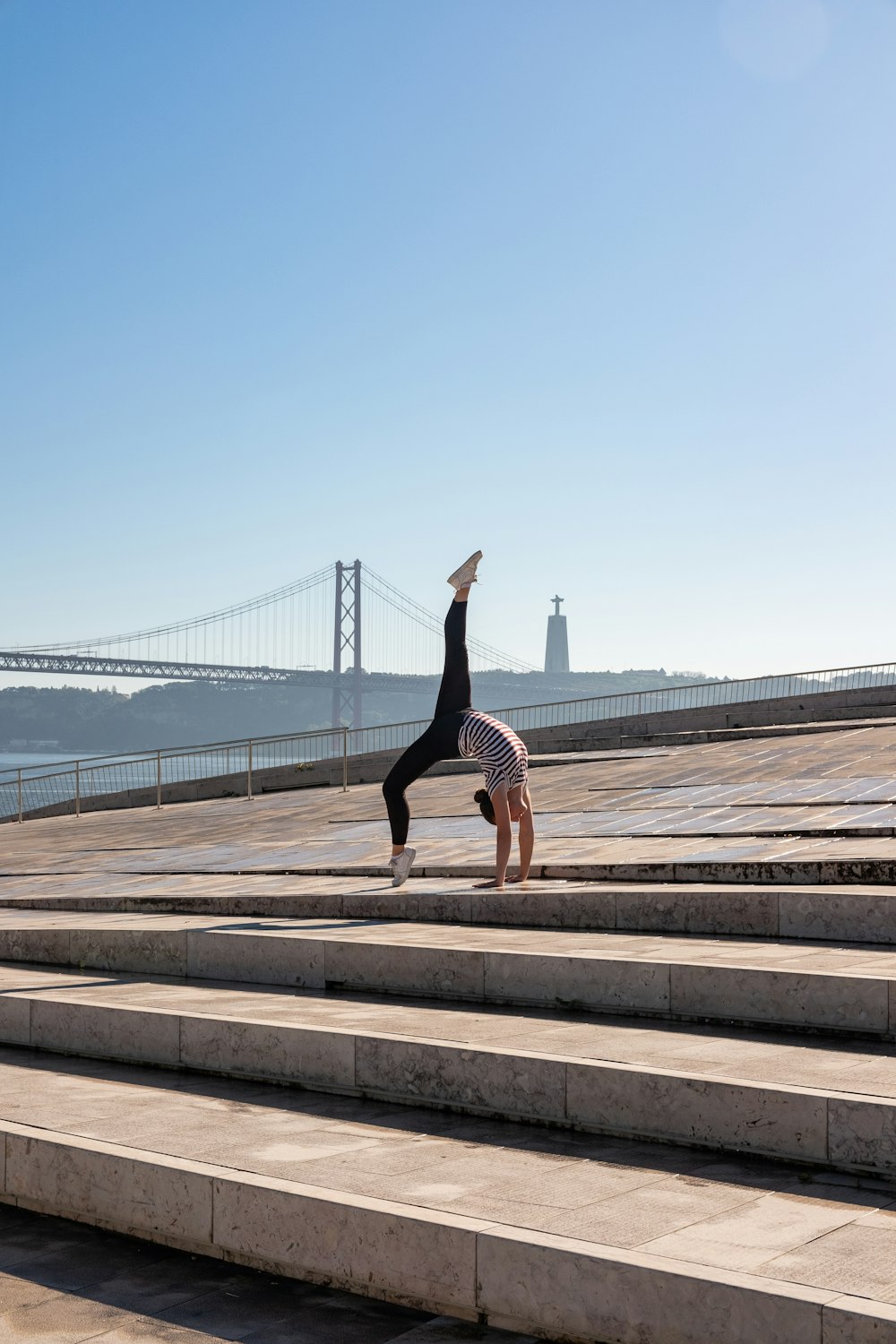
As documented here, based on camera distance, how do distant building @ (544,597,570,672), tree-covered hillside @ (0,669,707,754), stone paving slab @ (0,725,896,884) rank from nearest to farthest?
stone paving slab @ (0,725,896,884) → tree-covered hillside @ (0,669,707,754) → distant building @ (544,597,570,672)

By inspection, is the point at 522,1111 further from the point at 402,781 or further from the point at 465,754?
the point at 402,781

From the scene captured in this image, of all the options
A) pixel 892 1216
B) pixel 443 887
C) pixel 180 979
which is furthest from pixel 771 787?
pixel 892 1216

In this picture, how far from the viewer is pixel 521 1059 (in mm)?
3908

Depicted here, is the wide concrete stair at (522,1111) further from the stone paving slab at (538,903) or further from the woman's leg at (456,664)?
the woman's leg at (456,664)

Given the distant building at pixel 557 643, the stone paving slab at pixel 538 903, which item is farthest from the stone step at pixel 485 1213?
the distant building at pixel 557 643

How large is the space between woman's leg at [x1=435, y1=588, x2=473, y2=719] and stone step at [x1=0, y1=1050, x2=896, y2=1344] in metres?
3.16

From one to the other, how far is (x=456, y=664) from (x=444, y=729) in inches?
14.8

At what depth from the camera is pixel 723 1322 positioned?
252cm

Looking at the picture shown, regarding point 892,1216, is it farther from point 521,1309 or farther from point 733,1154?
point 521,1309

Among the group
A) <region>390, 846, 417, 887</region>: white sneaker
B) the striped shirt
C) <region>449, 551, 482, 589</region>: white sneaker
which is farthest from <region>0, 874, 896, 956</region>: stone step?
<region>449, 551, 482, 589</region>: white sneaker

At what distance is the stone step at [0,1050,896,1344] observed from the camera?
2.58m

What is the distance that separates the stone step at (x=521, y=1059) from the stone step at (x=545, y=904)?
3.56 ft

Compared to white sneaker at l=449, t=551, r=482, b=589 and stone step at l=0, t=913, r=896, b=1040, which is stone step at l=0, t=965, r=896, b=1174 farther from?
white sneaker at l=449, t=551, r=482, b=589

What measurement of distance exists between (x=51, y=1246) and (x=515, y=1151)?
1311mm
